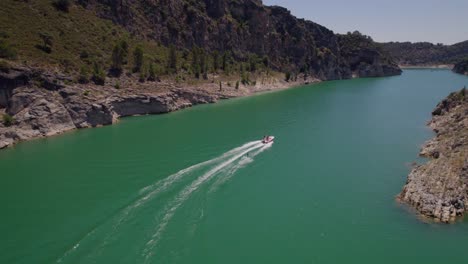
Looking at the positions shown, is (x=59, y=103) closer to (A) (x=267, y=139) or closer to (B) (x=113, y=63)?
(B) (x=113, y=63)

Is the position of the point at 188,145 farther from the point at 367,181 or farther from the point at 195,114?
the point at 195,114

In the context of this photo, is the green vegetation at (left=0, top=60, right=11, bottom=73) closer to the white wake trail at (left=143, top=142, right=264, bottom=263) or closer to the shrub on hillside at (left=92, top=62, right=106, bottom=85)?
the shrub on hillside at (left=92, top=62, right=106, bottom=85)

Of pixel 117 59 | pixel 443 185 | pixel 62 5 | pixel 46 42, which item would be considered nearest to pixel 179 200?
pixel 443 185

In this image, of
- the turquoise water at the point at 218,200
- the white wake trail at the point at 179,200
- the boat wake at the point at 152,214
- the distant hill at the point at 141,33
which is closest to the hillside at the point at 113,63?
the distant hill at the point at 141,33

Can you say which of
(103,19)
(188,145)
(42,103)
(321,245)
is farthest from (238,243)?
(103,19)

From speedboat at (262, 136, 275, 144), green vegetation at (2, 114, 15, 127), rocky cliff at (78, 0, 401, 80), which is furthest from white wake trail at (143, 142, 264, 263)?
rocky cliff at (78, 0, 401, 80)

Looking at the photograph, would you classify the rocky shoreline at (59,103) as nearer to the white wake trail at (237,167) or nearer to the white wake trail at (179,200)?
the white wake trail at (179,200)

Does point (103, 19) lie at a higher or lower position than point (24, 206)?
higher
